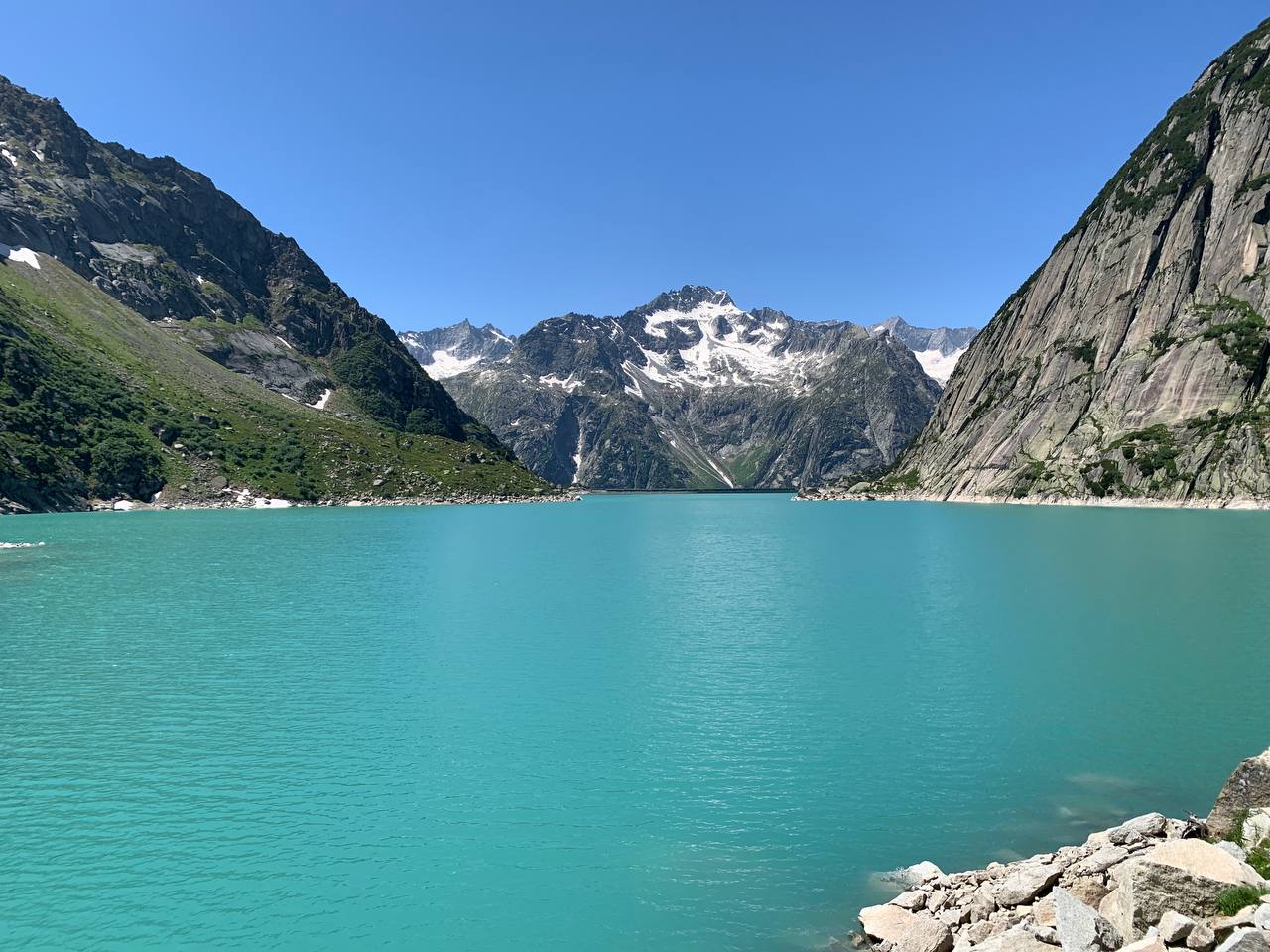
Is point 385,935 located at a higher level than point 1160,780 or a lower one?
lower

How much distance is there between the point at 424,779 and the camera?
1181 inches

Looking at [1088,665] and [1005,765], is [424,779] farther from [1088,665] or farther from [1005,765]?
[1088,665]

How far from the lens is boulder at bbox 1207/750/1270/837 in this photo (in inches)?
789

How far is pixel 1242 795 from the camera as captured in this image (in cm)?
2033

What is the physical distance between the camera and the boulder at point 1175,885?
15.5 meters

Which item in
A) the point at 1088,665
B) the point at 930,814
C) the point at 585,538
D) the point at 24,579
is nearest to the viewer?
the point at 930,814

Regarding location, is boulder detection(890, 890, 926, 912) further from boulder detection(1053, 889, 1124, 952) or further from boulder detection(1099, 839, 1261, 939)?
boulder detection(1099, 839, 1261, 939)

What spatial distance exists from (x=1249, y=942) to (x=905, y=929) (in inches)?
298

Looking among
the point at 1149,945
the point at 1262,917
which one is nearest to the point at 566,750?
the point at 1149,945

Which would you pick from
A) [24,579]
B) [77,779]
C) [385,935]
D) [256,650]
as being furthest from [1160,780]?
[24,579]

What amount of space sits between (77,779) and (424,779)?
13017 mm

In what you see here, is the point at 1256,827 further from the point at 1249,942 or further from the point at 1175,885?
the point at 1249,942

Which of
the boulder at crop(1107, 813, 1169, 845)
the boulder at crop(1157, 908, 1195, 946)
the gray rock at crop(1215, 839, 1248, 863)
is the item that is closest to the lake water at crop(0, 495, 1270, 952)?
the boulder at crop(1107, 813, 1169, 845)

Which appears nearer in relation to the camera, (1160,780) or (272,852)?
(272,852)
